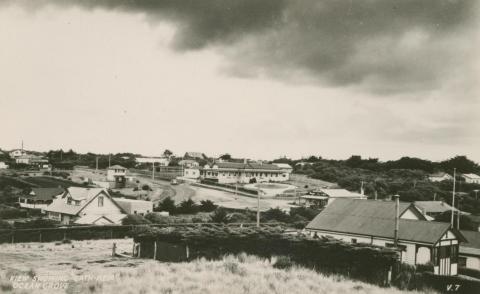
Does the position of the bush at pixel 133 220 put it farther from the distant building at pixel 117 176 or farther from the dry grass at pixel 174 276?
the distant building at pixel 117 176

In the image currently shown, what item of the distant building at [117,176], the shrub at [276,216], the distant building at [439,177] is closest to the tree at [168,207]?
the shrub at [276,216]

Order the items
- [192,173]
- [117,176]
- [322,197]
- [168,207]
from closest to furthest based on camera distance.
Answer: [168,207] → [322,197] → [117,176] → [192,173]

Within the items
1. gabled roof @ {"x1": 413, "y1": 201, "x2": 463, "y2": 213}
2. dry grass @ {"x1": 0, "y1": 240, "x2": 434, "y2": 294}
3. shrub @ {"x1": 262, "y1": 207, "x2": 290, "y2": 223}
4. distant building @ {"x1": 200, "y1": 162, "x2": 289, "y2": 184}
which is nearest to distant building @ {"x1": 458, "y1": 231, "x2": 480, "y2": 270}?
shrub @ {"x1": 262, "y1": 207, "x2": 290, "y2": 223}

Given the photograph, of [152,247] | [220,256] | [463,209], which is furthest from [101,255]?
[463,209]

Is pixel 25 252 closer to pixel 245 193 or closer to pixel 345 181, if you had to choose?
pixel 245 193

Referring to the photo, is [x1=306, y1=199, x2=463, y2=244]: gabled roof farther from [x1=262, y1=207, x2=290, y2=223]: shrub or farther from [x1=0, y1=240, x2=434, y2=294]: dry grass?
[x1=262, y1=207, x2=290, y2=223]: shrub

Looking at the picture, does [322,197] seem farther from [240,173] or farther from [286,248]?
[286,248]

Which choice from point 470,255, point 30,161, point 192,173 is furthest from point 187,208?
point 30,161

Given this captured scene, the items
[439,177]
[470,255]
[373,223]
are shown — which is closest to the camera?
[373,223]
